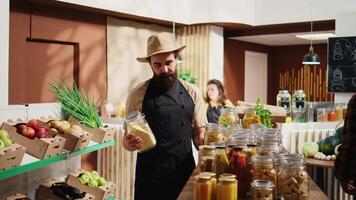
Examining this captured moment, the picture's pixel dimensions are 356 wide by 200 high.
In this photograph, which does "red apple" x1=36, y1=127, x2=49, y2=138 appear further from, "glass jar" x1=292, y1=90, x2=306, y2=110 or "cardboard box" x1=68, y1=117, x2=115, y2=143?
"glass jar" x1=292, y1=90, x2=306, y2=110

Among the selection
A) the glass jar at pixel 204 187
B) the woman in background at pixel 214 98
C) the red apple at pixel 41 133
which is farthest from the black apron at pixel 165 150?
the woman in background at pixel 214 98

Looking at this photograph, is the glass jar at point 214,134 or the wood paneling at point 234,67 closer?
the glass jar at point 214,134

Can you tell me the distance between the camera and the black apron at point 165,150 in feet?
9.11

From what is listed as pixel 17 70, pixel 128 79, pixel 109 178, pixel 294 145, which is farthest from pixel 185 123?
pixel 128 79

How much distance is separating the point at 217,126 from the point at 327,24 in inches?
241

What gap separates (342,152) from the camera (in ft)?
6.88

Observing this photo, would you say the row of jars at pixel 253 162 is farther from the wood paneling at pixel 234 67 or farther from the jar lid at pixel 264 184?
the wood paneling at pixel 234 67

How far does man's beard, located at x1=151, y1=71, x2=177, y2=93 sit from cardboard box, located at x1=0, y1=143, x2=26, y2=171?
3.03 ft

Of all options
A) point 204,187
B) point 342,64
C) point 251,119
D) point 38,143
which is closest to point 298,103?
point 342,64

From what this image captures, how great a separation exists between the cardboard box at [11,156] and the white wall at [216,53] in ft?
20.5

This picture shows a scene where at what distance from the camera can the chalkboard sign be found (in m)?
6.91

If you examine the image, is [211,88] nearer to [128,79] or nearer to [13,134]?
[128,79]

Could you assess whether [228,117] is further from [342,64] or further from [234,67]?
[234,67]

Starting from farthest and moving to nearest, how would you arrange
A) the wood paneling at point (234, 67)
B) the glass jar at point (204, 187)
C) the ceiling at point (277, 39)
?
1. the wood paneling at point (234, 67)
2. the ceiling at point (277, 39)
3. the glass jar at point (204, 187)
